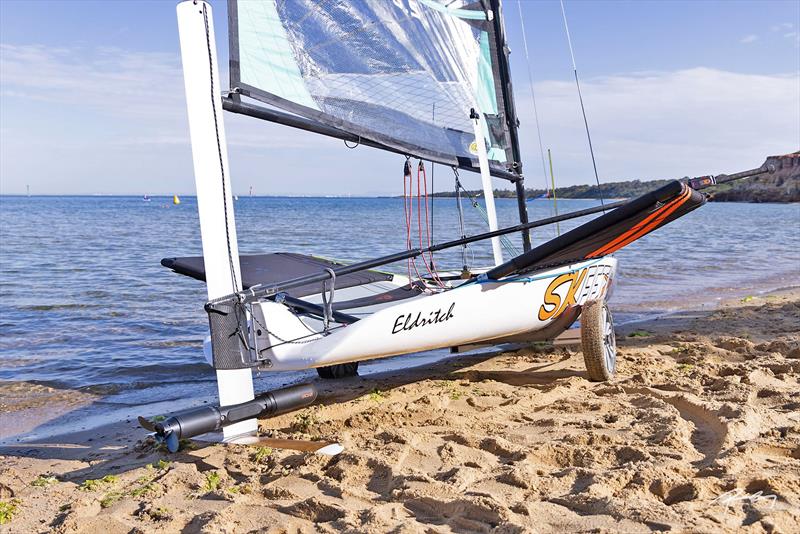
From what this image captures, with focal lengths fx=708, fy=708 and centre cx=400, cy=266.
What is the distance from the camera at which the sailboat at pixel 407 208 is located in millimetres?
3686

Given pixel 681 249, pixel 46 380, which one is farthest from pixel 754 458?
pixel 681 249

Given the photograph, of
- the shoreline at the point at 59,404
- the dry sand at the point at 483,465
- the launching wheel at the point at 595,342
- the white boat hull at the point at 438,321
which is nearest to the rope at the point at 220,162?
the white boat hull at the point at 438,321

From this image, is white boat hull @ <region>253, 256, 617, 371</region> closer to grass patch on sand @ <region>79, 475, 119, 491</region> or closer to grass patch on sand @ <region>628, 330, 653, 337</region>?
grass patch on sand @ <region>79, 475, 119, 491</region>

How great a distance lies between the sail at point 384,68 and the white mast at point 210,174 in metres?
0.55

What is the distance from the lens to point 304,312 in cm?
438

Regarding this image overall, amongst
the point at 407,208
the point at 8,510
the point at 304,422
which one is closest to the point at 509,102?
the point at 407,208

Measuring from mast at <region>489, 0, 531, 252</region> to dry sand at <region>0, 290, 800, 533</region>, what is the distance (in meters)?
1.77

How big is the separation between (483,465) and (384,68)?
326cm

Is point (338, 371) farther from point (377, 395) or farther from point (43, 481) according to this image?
point (43, 481)

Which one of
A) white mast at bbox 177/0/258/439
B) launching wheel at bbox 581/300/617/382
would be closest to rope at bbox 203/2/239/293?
white mast at bbox 177/0/258/439

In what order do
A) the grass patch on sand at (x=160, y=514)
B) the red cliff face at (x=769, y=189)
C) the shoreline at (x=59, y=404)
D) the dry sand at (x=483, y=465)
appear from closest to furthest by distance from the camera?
the dry sand at (x=483, y=465) < the grass patch on sand at (x=160, y=514) < the shoreline at (x=59, y=404) < the red cliff face at (x=769, y=189)

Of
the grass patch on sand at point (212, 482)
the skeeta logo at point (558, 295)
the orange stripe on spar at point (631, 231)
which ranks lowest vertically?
the grass patch on sand at point (212, 482)

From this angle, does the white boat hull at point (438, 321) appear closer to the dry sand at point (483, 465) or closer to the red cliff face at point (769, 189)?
the dry sand at point (483, 465)

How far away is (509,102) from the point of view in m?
6.33
